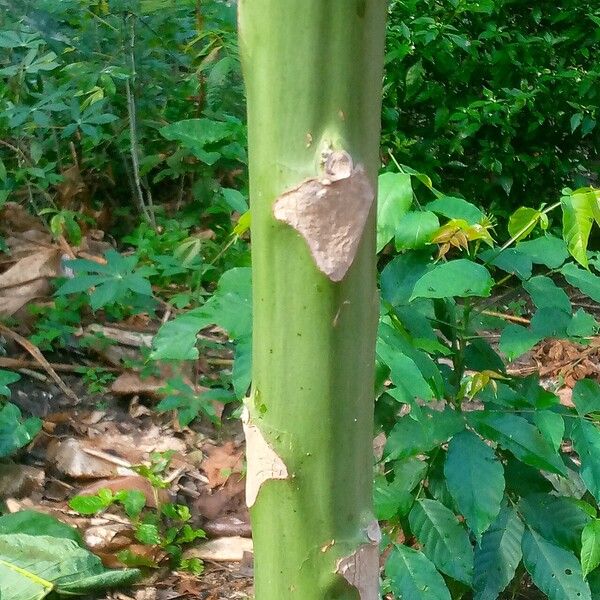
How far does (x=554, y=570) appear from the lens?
1.19 meters

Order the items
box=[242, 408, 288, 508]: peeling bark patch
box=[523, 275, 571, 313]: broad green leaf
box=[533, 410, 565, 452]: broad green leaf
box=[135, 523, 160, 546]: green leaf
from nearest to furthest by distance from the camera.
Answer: box=[242, 408, 288, 508]: peeling bark patch < box=[533, 410, 565, 452]: broad green leaf < box=[523, 275, 571, 313]: broad green leaf < box=[135, 523, 160, 546]: green leaf

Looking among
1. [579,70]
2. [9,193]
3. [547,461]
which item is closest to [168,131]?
[547,461]

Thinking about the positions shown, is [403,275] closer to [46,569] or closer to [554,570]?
[554,570]

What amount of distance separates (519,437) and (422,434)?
0.14m

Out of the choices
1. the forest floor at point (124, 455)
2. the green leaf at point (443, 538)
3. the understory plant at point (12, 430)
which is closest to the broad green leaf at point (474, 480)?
the green leaf at point (443, 538)

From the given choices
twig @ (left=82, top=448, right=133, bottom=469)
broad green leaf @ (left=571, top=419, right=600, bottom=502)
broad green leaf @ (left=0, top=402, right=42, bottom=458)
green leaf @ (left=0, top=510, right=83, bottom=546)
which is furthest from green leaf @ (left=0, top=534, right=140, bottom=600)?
broad green leaf @ (left=571, top=419, right=600, bottom=502)

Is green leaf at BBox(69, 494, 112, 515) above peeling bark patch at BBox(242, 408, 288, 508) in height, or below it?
below

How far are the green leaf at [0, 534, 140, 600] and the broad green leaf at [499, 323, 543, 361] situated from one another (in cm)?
86

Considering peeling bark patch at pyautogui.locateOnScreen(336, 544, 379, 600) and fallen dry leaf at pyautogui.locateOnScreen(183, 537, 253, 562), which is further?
fallen dry leaf at pyautogui.locateOnScreen(183, 537, 253, 562)

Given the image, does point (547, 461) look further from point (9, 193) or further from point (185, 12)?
point (185, 12)

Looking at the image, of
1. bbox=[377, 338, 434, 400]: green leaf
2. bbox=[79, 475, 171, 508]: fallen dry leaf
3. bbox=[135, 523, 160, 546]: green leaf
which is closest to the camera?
bbox=[377, 338, 434, 400]: green leaf

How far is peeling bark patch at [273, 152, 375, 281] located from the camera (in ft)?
1.91

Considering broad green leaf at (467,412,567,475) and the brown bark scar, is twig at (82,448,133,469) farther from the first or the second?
the brown bark scar

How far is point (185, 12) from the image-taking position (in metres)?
3.24
